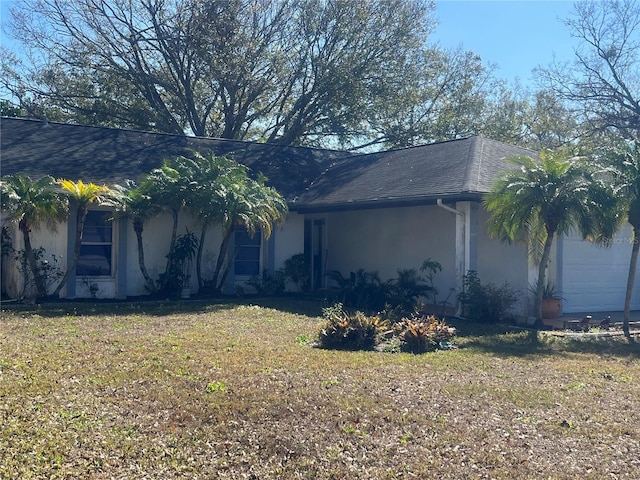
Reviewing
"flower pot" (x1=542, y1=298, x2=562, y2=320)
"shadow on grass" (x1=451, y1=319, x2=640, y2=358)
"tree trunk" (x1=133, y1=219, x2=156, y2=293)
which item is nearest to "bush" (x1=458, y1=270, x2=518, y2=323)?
"shadow on grass" (x1=451, y1=319, x2=640, y2=358)

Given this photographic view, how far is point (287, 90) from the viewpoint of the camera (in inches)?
1139

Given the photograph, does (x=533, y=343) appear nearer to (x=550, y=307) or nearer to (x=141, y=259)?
(x=550, y=307)

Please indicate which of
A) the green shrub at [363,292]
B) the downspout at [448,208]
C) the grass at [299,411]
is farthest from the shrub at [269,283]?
the grass at [299,411]

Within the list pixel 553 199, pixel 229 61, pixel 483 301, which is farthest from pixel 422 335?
pixel 229 61

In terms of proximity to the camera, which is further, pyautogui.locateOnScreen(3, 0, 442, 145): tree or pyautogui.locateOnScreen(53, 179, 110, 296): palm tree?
pyautogui.locateOnScreen(3, 0, 442, 145): tree

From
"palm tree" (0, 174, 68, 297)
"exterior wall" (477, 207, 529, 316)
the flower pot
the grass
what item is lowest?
the grass

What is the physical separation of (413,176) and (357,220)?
297 cm

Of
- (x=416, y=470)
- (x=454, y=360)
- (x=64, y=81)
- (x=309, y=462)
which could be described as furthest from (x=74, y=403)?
(x=64, y=81)

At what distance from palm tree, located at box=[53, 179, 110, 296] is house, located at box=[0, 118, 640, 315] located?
71 centimetres

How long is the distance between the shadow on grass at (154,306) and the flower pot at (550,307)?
474 cm

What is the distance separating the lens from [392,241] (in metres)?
17.4

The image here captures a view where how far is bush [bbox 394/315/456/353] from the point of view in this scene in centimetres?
997

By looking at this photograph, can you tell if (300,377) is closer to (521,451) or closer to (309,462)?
(309,462)

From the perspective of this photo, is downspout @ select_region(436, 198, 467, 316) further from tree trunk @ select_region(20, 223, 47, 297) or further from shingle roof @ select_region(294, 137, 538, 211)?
tree trunk @ select_region(20, 223, 47, 297)
